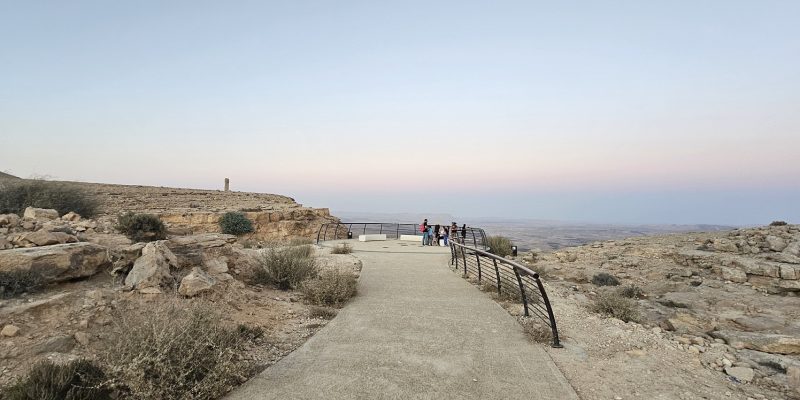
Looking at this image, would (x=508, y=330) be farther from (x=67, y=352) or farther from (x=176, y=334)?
(x=67, y=352)

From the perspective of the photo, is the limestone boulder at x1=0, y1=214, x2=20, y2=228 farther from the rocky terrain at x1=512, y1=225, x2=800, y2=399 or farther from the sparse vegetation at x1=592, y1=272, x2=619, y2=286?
the sparse vegetation at x1=592, y1=272, x2=619, y2=286

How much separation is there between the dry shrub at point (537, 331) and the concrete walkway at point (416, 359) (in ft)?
0.50

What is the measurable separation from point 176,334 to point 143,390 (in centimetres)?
61

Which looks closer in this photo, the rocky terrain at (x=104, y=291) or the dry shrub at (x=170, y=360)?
the dry shrub at (x=170, y=360)

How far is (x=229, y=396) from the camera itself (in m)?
4.00

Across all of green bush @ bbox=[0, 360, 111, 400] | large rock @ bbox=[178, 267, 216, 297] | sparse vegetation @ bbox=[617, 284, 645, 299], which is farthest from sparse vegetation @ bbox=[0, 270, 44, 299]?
sparse vegetation @ bbox=[617, 284, 645, 299]

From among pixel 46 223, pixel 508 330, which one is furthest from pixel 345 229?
pixel 508 330

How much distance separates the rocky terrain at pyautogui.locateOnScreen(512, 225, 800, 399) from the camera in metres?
4.95

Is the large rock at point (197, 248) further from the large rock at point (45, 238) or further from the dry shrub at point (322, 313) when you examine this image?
the dry shrub at point (322, 313)

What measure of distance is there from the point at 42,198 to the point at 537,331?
13.4 meters

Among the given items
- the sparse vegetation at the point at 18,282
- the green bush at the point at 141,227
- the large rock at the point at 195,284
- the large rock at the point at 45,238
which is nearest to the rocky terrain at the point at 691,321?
the large rock at the point at 195,284

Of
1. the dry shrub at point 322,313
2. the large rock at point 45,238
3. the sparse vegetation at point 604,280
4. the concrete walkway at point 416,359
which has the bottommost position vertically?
the sparse vegetation at point 604,280

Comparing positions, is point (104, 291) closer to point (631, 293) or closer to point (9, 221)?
point (9, 221)

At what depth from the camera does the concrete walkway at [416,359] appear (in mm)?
4184
